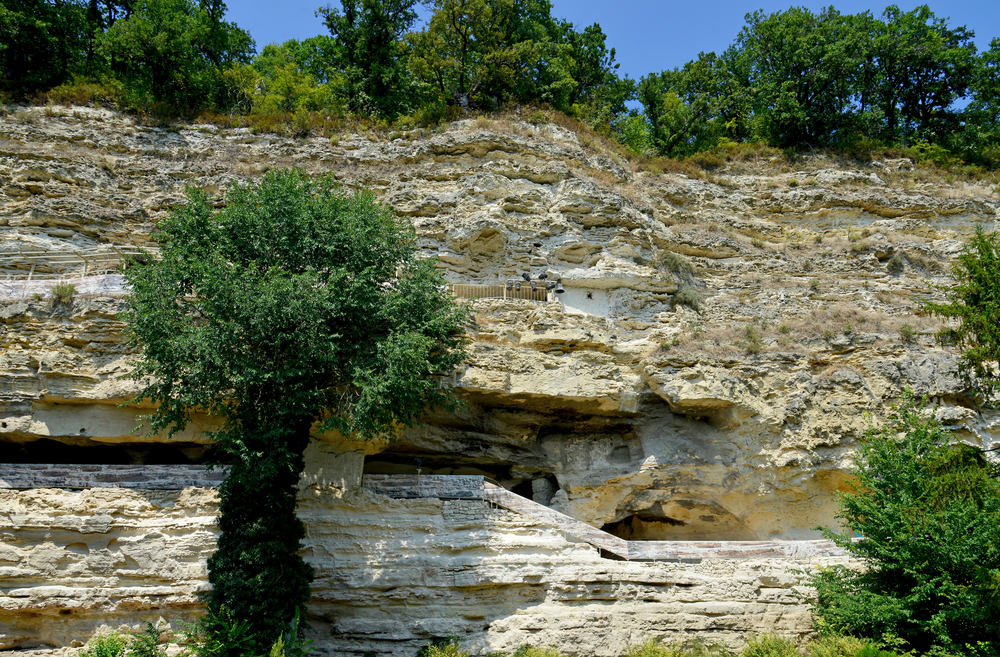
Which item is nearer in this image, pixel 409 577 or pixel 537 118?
pixel 409 577

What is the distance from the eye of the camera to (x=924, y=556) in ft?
40.6

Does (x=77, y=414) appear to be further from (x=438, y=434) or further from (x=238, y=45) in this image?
(x=238, y=45)

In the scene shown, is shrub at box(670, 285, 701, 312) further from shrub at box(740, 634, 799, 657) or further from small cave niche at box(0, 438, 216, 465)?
small cave niche at box(0, 438, 216, 465)

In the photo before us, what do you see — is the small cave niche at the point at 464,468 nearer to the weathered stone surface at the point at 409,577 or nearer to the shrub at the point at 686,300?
the weathered stone surface at the point at 409,577

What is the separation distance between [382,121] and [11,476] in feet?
62.8

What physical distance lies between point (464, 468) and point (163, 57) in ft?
72.0

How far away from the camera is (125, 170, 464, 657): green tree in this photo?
12984 mm

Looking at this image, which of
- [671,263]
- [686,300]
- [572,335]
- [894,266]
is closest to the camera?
[572,335]

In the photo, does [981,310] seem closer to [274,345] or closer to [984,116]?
[274,345]

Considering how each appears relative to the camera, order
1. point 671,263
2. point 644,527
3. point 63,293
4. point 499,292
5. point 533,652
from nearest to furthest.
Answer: point 533,652 → point 63,293 → point 644,527 → point 499,292 → point 671,263

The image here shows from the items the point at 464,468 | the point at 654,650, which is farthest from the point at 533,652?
the point at 464,468

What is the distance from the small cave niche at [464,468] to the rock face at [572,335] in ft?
0.20

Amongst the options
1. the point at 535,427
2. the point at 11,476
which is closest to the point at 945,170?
the point at 535,427

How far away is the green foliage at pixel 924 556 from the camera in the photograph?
11.8 meters
